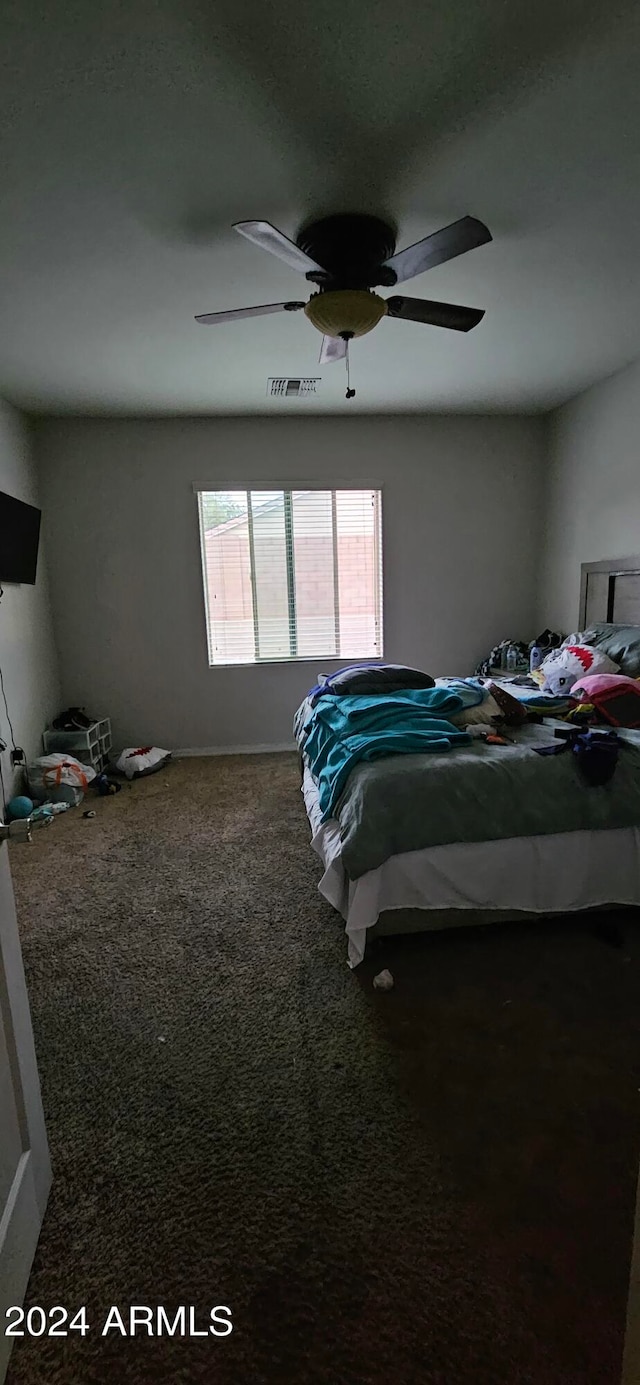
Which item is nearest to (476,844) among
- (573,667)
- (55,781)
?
(573,667)

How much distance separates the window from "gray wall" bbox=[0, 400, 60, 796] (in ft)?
3.93

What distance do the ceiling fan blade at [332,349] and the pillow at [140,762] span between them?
2.90 m

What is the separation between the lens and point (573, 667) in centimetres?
314

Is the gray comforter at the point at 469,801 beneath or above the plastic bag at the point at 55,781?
above

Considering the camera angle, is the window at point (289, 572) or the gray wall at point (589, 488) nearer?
the gray wall at point (589, 488)

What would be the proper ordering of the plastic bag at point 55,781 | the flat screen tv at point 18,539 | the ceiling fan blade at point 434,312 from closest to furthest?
the ceiling fan blade at point 434,312 → the flat screen tv at point 18,539 → the plastic bag at point 55,781

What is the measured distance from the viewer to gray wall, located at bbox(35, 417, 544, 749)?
422 cm

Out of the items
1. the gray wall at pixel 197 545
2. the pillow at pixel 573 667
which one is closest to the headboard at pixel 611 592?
the pillow at pixel 573 667

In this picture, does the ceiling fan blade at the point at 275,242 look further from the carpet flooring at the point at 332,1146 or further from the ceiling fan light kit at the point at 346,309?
the carpet flooring at the point at 332,1146

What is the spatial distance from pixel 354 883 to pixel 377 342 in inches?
109

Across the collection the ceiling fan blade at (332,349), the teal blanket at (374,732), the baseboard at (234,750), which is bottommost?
the baseboard at (234,750)

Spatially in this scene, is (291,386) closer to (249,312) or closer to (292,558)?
(292,558)

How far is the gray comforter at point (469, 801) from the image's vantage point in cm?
191

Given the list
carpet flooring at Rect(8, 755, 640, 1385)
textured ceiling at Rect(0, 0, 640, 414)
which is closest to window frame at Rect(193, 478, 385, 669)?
textured ceiling at Rect(0, 0, 640, 414)
